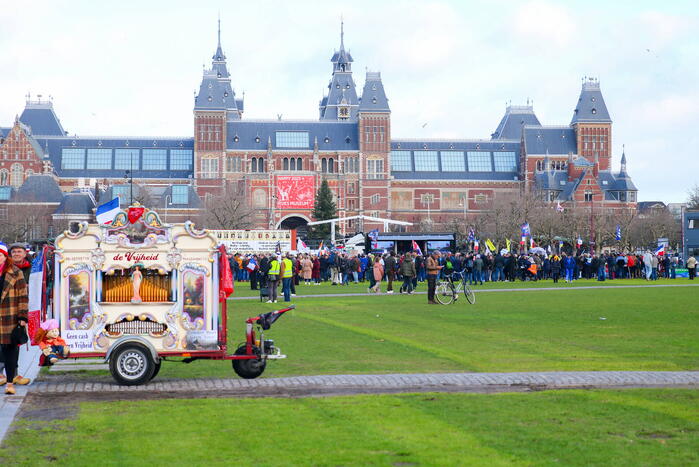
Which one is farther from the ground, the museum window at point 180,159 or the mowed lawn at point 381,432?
the museum window at point 180,159

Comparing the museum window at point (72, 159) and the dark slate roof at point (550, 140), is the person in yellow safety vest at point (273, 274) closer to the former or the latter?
the museum window at point (72, 159)

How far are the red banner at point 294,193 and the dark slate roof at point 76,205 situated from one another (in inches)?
923

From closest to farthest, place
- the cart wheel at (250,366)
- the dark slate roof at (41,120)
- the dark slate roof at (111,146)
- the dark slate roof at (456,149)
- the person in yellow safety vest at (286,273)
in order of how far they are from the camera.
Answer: the cart wheel at (250,366)
the person in yellow safety vest at (286,273)
the dark slate roof at (111,146)
the dark slate roof at (41,120)
the dark slate roof at (456,149)

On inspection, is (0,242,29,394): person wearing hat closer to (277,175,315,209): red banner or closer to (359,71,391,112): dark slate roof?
(277,175,315,209): red banner

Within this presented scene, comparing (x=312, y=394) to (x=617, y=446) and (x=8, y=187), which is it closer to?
(x=617, y=446)

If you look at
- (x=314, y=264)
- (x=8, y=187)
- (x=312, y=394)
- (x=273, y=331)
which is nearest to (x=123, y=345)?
(x=312, y=394)

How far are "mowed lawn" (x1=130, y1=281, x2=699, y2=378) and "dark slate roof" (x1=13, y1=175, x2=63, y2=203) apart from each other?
243ft

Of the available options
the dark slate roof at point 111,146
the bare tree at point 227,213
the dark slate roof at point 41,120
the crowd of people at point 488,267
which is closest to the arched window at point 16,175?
the dark slate roof at point 111,146

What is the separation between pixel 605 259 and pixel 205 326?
4006 cm

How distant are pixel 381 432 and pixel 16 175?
106m

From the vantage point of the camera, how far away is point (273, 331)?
18.9 metres

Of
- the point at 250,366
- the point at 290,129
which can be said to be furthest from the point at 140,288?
the point at 290,129

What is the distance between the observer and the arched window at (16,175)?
Answer: 109 metres

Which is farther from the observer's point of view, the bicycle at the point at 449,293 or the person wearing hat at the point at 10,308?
the bicycle at the point at 449,293
